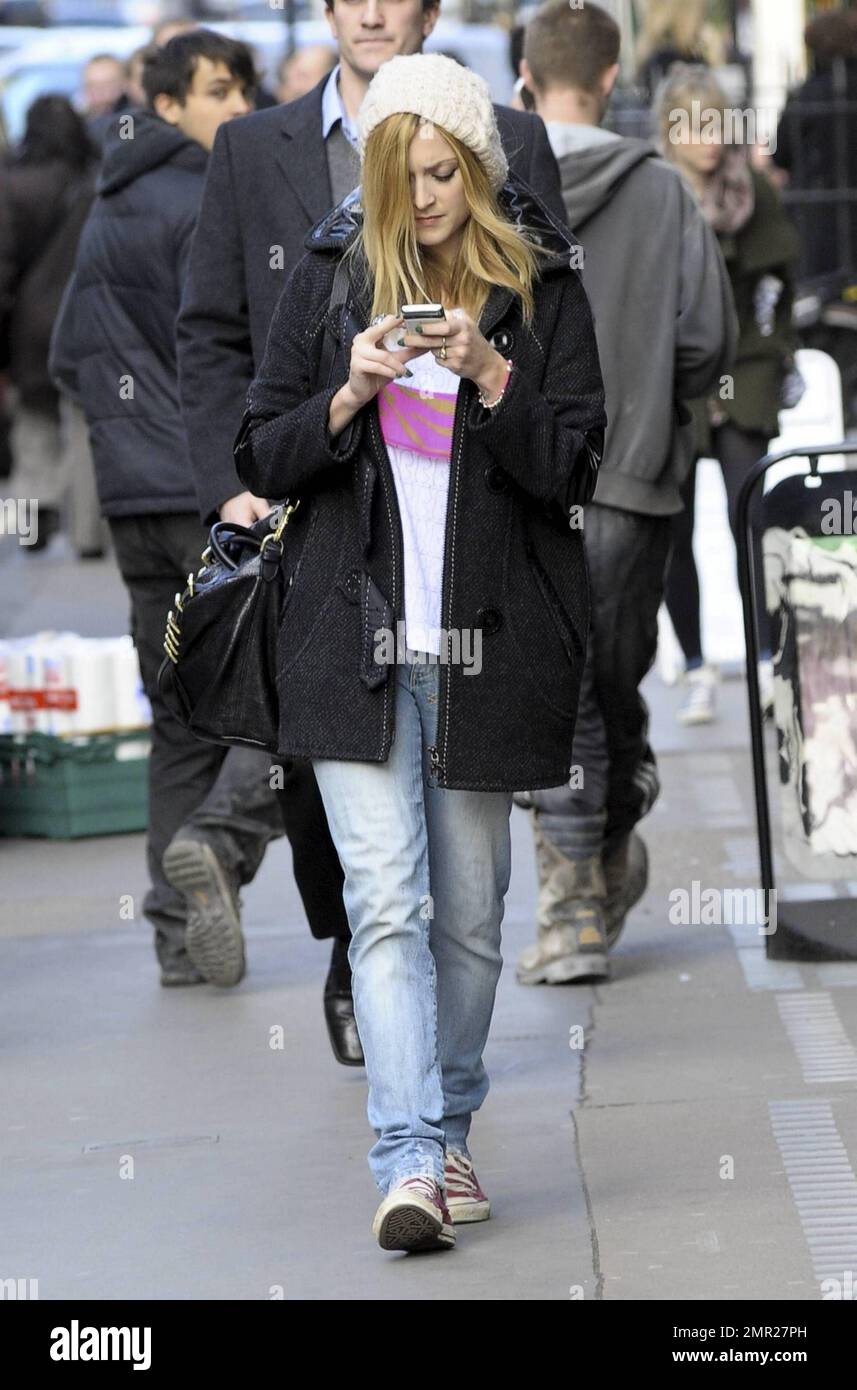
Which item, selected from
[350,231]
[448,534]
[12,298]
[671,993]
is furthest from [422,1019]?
[12,298]

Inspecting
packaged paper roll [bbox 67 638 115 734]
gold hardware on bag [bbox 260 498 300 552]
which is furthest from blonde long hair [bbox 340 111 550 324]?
packaged paper roll [bbox 67 638 115 734]

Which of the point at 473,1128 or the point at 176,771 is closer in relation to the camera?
the point at 473,1128

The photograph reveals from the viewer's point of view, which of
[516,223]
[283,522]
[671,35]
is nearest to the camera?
[516,223]

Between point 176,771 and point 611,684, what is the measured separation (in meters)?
1.09

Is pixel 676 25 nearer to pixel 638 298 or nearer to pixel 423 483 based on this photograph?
pixel 638 298

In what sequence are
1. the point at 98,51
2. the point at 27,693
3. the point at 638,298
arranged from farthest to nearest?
the point at 98,51, the point at 27,693, the point at 638,298

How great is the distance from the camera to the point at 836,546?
6.60 m

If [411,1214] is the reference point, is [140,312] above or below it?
above

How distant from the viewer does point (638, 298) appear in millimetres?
6621

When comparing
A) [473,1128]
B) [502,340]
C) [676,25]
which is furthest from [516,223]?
[676,25]

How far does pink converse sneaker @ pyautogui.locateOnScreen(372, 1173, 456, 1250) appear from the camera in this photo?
4.53 meters

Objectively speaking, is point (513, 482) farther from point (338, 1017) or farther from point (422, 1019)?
point (338, 1017)

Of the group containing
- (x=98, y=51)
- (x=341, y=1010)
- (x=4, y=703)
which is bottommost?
(x=341, y=1010)

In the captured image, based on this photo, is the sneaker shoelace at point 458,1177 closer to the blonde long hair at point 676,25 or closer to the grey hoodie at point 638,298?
the grey hoodie at point 638,298
